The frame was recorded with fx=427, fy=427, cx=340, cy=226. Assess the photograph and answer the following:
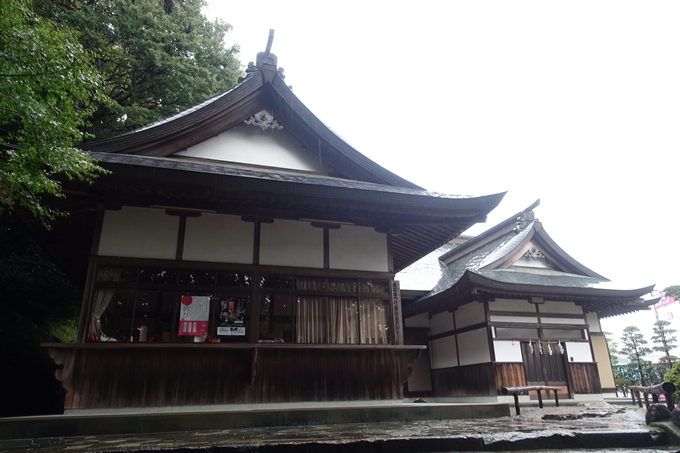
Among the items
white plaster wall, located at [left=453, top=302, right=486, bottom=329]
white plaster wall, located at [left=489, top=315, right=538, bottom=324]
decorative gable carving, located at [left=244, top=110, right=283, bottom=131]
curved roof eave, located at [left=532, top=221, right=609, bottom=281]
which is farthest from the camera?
curved roof eave, located at [left=532, top=221, right=609, bottom=281]

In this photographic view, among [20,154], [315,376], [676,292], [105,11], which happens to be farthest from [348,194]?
[676,292]

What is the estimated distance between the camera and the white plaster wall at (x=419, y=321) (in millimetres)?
16047

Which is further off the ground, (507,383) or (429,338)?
(429,338)

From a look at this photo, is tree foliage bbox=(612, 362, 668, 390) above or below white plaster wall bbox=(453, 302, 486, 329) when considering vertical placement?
below

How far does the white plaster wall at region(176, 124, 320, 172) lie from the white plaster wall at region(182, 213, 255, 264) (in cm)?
154

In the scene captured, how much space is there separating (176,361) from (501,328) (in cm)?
994

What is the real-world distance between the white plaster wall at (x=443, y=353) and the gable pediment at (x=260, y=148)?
8.46 meters

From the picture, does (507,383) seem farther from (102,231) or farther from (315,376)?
(102,231)

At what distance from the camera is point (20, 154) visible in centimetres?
530

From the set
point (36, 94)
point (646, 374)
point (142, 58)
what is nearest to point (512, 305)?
point (36, 94)

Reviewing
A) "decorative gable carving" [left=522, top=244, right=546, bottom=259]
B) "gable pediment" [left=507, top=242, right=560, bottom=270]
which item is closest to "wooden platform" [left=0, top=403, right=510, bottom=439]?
"gable pediment" [left=507, top=242, right=560, bottom=270]

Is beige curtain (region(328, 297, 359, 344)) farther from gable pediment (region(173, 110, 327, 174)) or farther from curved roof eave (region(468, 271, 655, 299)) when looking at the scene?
curved roof eave (region(468, 271, 655, 299))

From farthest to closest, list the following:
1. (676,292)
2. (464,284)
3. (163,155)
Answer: (676,292) → (464,284) → (163,155)

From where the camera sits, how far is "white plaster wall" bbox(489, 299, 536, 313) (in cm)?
1359
